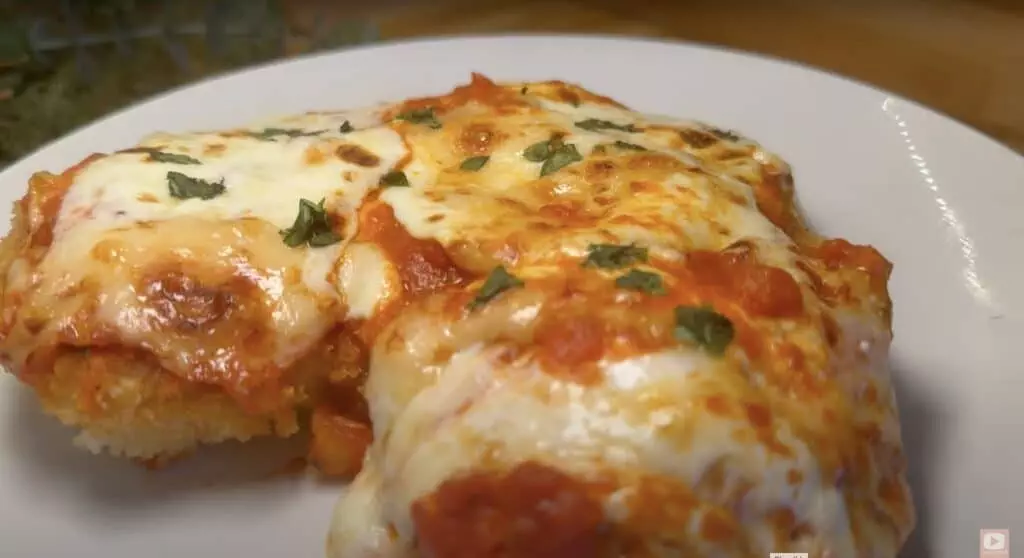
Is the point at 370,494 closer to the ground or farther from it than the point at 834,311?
closer to the ground

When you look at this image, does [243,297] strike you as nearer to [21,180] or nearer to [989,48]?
[21,180]

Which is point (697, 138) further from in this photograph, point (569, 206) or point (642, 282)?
point (642, 282)

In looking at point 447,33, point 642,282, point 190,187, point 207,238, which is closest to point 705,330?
point 642,282

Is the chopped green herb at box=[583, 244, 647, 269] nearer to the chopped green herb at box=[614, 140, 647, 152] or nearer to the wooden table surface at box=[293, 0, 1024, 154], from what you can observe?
the chopped green herb at box=[614, 140, 647, 152]

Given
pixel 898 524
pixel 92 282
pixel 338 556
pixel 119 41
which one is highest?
pixel 119 41

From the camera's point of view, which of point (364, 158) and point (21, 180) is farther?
point (21, 180)

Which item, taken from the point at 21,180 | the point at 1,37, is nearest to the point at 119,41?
the point at 1,37

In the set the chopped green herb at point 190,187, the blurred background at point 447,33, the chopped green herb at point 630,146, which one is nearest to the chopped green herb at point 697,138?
the chopped green herb at point 630,146
